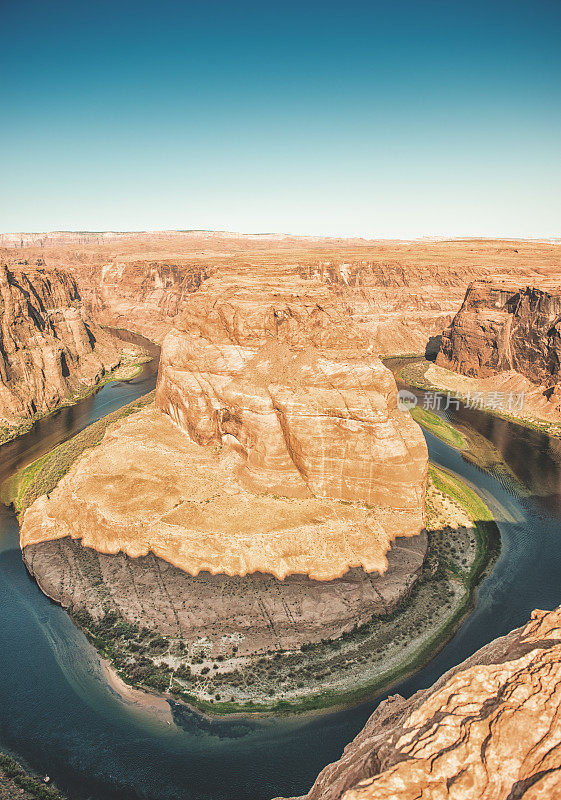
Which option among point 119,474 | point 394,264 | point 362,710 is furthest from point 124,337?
point 362,710

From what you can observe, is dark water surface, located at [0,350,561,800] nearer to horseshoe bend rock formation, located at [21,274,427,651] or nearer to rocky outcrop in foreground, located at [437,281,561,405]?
horseshoe bend rock formation, located at [21,274,427,651]

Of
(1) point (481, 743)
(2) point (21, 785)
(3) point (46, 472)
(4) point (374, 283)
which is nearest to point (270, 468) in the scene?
(2) point (21, 785)

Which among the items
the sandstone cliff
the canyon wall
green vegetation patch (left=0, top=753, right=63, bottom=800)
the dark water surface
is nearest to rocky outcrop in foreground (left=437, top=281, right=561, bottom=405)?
the canyon wall

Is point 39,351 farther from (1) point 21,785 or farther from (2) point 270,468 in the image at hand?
(1) point 21,785

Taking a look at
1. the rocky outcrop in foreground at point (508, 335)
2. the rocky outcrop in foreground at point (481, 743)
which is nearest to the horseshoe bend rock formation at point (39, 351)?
the rocky outcrop in foreground at point (481, 743)

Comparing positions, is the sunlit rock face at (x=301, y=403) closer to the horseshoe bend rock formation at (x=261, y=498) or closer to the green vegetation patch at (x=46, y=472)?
the horseshoe bend rock formation at (x=261, y=498)

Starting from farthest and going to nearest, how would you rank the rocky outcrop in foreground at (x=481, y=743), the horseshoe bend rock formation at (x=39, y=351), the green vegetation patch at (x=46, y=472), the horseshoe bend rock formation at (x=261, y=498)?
the horseshoe bend rock formation at (x=39, y=351) → the green vegetation patch at (x=46, y=472) → the horseshoe bend rock formation at (x=261, y=498) → the rocky outcrop in foreground at (x=481, y=743)
